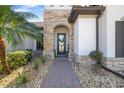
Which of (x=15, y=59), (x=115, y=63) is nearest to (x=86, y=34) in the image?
(x=115, y=63)

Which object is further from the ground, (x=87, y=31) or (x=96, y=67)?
(x=87, y=31)

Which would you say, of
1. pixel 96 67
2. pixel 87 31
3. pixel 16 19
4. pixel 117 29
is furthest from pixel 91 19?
pixel 16 19

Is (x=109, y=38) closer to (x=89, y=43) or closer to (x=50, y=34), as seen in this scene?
(x=89, y=43)

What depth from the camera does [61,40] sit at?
77.0ft

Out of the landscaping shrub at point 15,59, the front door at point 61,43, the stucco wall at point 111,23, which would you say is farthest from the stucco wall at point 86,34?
the front door at point 61,43

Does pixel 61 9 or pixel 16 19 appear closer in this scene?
pixel 16 19

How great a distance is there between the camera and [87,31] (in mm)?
14773

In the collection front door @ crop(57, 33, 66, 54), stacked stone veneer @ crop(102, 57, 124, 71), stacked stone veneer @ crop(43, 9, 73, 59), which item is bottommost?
stacked stone veneer @ crop(102, 57, 124, 71)

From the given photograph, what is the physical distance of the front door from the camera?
23.4 m

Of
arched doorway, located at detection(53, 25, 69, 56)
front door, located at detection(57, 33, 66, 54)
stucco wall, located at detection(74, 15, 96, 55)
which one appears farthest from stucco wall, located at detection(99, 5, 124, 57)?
front door, located at detection(57, 33, 66, 54)

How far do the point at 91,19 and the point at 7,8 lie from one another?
6.03 m

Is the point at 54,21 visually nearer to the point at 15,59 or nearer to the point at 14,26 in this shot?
the point at 15,59

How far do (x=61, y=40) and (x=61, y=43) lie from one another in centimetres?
32

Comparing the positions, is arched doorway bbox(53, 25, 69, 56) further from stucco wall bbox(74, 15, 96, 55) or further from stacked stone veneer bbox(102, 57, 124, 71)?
stacked stone veneer bbox(102, 57, 124, 71)
